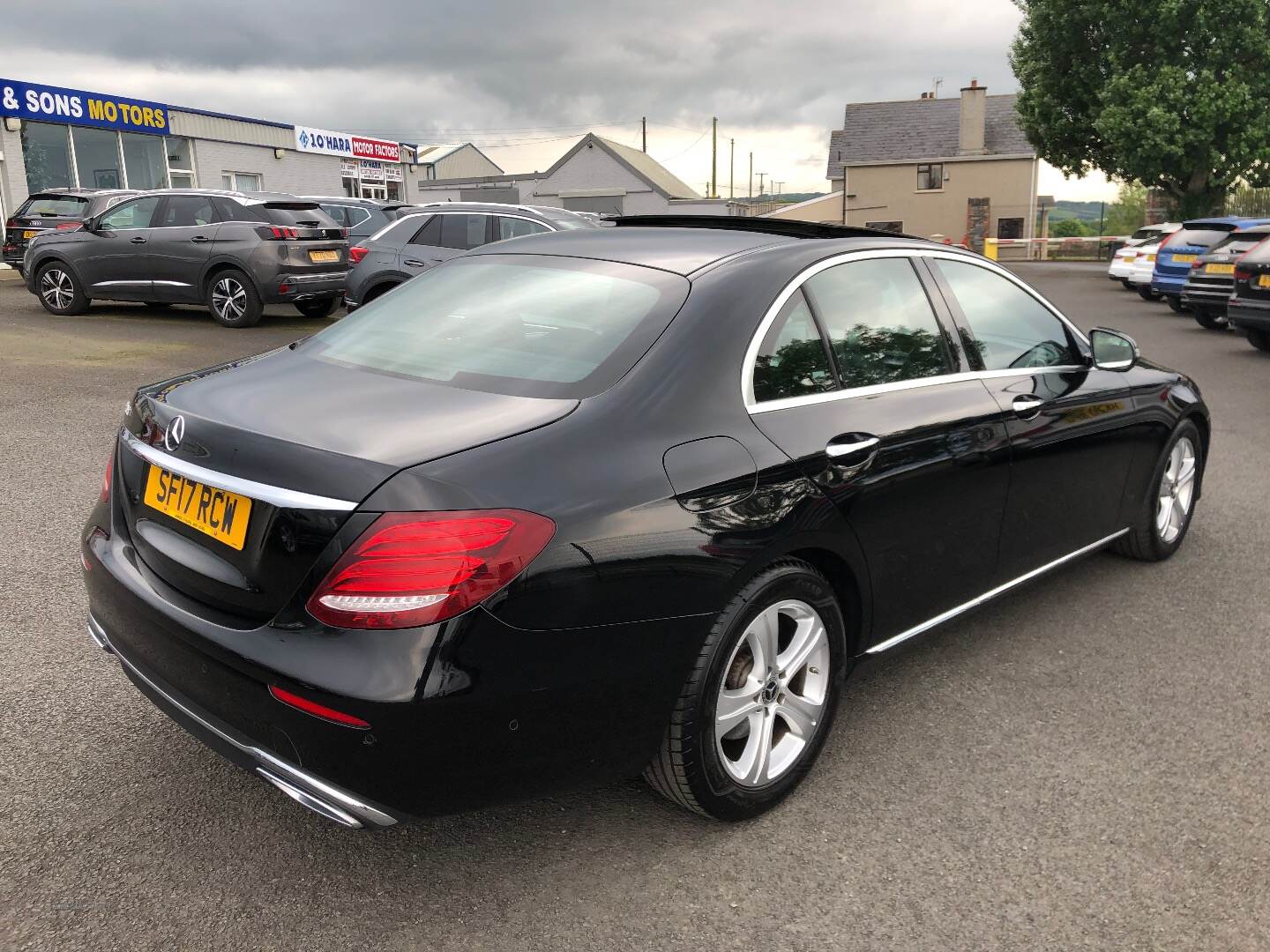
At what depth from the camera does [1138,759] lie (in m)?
3.17

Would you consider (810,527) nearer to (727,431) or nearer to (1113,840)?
(727,431)

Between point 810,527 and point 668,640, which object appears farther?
point 810,527

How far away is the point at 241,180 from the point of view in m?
32.5

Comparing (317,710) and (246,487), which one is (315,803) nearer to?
(317,710)

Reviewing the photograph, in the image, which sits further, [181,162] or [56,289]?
[181,162]

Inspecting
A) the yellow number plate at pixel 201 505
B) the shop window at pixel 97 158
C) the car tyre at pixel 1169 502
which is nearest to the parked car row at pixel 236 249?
the car tyre at pixel 1169 502

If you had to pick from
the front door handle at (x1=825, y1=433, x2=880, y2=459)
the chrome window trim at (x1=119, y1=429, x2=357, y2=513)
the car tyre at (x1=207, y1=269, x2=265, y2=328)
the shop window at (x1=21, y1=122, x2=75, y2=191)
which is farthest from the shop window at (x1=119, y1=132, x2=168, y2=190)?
the front door handle at (x1=825, y1=433, x2=880, y2=459)

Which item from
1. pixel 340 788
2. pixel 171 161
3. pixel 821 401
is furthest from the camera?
pixel 171 161

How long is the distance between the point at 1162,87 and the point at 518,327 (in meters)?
30.9

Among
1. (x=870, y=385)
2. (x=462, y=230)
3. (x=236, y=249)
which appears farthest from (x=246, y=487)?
(x=236, y=249)

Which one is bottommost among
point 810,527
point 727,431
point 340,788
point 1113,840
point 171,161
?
point 1113,840

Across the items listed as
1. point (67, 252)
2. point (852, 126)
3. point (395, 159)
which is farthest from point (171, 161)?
point (852, 126)

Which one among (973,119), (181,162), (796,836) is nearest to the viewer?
(796,836)

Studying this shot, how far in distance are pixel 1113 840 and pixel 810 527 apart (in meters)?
1.14
